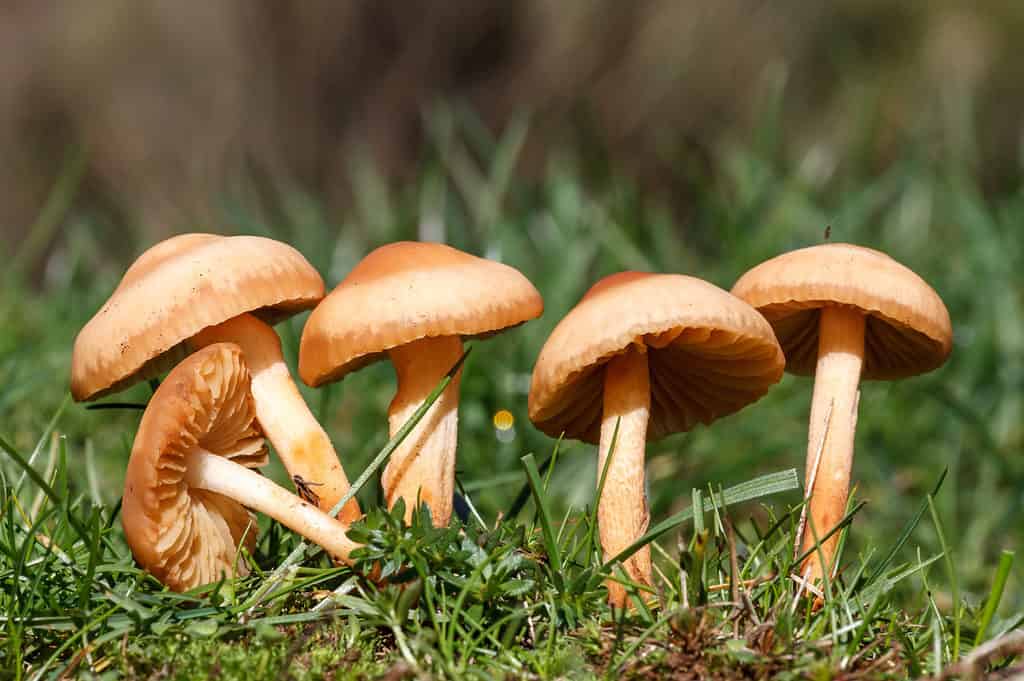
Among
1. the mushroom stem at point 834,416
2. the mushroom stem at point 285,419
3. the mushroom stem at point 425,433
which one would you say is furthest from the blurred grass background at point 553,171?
the mushroom stem at point 834,416

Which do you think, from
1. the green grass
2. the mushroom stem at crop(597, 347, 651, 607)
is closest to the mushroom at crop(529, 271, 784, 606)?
the mushroom stem at crop(597, 347, 651, 607)

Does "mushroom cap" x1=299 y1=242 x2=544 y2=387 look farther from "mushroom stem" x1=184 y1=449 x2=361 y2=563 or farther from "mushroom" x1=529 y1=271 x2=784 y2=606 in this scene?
"mushroom stem" x1=184 y1=449 x2=361 y2=563

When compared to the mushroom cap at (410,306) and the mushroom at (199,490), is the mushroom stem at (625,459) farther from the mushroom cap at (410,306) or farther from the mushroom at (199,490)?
the mushroom at (199,490)

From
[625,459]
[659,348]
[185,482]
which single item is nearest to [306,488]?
[185,482]

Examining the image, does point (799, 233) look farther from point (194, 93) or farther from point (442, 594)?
point (194, 93)

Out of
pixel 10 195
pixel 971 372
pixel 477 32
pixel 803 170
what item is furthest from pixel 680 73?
pixel 10 195

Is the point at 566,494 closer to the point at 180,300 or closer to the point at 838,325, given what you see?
the point at 838,325

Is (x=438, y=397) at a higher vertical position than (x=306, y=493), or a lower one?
higher
